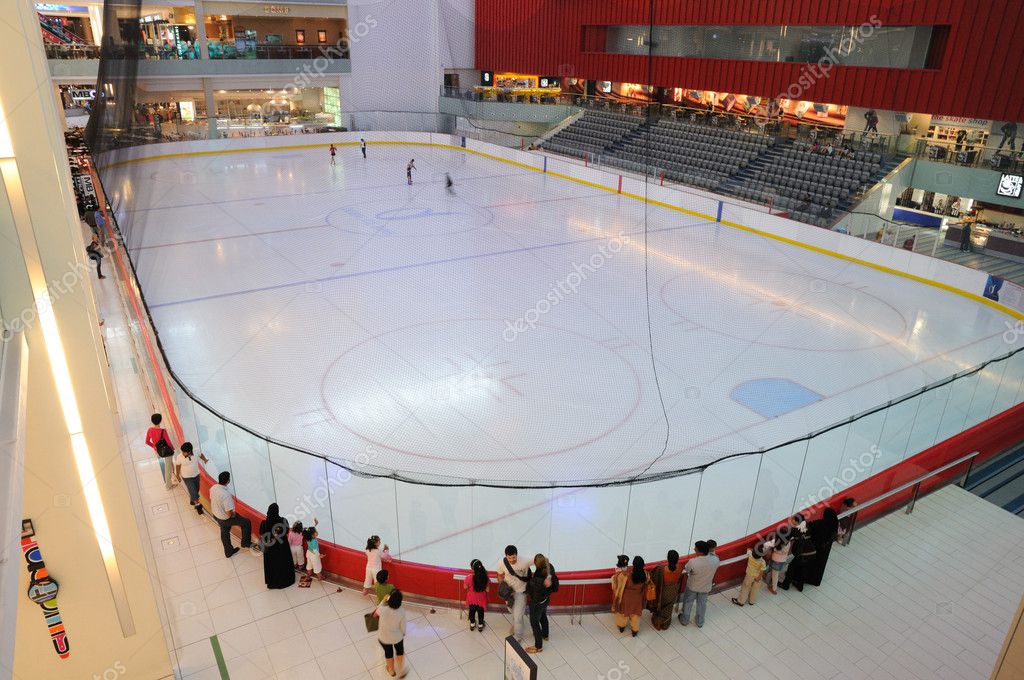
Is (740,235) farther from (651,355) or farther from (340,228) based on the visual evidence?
(340,228)

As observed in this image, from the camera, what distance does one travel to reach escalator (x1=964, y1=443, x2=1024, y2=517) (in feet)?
26.3

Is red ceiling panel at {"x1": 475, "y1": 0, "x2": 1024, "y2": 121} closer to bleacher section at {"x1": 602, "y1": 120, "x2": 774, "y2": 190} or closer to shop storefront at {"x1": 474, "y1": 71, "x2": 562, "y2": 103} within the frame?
shop storefront at {"x1": 474, "y1": 71, "x2": 562, "y2": 103}

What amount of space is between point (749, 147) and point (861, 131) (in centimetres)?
369

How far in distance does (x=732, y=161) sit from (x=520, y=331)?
14.9 metres

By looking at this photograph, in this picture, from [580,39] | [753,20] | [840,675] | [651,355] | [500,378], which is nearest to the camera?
[840,675]

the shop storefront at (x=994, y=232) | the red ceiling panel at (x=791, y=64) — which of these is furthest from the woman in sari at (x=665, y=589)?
the red ceiling panel at (x=791, y=64)

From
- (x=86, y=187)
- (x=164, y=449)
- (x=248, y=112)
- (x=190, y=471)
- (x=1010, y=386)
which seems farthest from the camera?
(x=248, y=112)

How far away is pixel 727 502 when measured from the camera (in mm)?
6648

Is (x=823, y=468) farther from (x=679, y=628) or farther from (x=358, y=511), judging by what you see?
(x=358, y=511)

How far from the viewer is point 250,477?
709 centimetres

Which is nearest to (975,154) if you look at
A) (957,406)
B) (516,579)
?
(957,406)

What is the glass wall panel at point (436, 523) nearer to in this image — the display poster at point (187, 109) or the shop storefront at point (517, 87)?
the shop storefront at point (517, 87)

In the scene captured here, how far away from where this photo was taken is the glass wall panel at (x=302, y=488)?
6.70 metres

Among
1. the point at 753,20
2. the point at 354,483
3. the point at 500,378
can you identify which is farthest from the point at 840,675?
the point at 753,20
